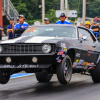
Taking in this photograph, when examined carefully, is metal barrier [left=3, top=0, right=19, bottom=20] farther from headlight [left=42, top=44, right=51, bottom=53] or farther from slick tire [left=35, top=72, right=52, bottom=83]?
headlight [left=42, top=44, right=51, bottom=53]

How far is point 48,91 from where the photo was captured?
23.4 ft

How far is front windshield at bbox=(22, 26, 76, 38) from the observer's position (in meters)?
7.90

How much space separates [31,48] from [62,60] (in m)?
0.71

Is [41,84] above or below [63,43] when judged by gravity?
below

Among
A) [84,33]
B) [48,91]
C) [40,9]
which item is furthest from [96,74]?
[40,9]

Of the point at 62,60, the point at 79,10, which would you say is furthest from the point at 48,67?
the point at 79,10

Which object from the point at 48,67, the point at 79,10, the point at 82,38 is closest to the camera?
the point at 48,67

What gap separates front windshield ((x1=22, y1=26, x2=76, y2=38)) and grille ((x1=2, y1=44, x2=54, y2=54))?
126 cm

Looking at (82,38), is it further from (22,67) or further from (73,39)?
(22,67)

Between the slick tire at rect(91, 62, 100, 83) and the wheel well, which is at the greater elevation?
the wheel well

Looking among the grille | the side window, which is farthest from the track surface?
the side window

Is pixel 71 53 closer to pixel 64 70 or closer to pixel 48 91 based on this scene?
pixel 64 70

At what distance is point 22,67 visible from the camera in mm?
6684

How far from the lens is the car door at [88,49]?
25.9ft
